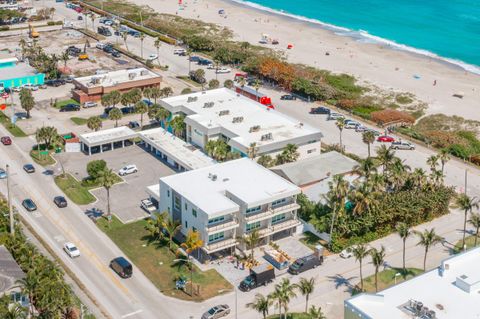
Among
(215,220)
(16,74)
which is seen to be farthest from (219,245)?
(16,74)

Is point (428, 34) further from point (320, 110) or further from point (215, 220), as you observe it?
point (215, 220)

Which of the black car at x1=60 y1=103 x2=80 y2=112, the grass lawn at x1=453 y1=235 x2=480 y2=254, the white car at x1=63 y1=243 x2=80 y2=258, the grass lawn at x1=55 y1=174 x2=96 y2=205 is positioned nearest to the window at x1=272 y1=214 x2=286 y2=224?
the grass lawn at x1=453 y1=235 x2=480 y2=254

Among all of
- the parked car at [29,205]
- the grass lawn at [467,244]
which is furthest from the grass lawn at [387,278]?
the parked car at [29,205]

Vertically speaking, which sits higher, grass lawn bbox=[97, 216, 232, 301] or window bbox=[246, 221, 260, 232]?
window bbox=[246, 221, 260, 232]

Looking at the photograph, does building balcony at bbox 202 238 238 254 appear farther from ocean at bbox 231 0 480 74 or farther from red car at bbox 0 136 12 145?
ocean at bbox 231 0 480 74

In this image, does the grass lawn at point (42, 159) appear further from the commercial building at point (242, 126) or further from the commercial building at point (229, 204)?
the commercial building at point (229, 204)

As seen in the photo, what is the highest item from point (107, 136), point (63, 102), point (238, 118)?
point (238, 118)

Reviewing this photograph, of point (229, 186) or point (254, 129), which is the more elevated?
point (254, 129)
